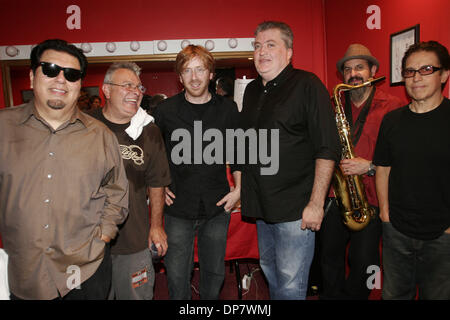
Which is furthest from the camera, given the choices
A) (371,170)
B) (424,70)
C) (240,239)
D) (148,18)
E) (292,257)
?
(148,18)

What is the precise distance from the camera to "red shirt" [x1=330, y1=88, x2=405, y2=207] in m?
2.64

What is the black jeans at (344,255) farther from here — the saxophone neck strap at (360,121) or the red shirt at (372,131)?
the saxophone neck strap at (360,121)

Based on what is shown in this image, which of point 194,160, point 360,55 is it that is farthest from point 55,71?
point 360,55

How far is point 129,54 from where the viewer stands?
496 centimetres

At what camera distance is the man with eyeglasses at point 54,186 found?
156 centimetres

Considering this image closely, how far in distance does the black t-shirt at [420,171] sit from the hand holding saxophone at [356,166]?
370 millimetres

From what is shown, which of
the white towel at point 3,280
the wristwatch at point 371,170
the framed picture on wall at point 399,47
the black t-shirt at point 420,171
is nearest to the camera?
the white towel at point 3,280

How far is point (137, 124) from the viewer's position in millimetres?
2232

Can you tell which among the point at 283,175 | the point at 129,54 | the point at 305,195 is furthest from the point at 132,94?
the point at 129,54

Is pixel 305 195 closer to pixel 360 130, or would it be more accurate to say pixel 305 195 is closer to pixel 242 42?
pixel 360 130

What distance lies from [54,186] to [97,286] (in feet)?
2.04

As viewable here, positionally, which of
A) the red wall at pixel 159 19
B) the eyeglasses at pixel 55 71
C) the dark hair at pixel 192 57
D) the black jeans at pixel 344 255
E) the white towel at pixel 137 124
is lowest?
the black jeans at pixel 344 255

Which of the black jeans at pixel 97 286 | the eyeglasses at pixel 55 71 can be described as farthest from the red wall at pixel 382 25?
the black jeans at pixel 97 286

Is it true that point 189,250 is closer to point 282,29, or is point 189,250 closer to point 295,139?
point 295,139
